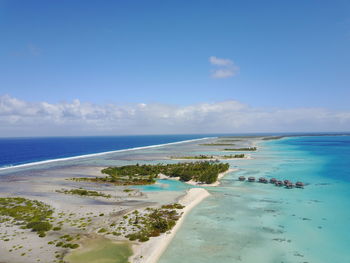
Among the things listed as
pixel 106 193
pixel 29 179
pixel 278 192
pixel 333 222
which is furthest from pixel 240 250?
pixel 29 179

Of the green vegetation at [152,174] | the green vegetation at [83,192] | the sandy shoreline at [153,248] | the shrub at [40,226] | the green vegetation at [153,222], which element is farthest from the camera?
the green vegetation at [152,174]

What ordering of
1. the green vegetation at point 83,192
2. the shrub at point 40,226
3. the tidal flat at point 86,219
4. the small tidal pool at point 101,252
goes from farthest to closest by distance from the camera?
the green vegetation at point 83,192 < the shrub at point 40,226 < the tidal flat at point 86,219 < the small tidal pool at point 101,252

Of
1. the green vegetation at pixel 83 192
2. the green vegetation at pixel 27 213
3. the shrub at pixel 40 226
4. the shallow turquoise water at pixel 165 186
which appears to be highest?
the shrub at pixel 40 226

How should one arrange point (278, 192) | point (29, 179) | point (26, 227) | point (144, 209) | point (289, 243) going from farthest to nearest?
point (29, 179) → point (278, 192) → point (144, 209) → point (26, 227) → point (289, 243)

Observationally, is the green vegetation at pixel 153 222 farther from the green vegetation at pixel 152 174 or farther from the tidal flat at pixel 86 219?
the green vegetation at pixel 152 174

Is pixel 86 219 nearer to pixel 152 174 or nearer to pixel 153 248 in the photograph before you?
pixel 153 248

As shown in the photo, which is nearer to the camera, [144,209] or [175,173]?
[144,209]

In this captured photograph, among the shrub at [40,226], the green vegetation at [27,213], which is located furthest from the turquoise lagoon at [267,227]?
the green vegetation at [27,213]

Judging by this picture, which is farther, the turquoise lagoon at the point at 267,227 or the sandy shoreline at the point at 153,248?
the turquoise lagoon at the point at 267,227

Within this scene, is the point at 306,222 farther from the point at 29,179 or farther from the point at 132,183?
the point at 29,179
